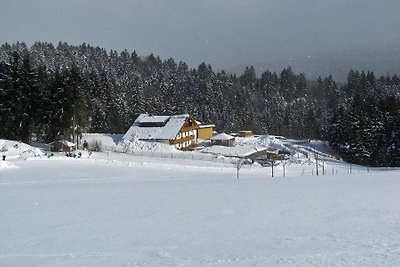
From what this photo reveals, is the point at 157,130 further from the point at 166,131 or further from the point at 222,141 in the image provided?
Result: the point at 222,141

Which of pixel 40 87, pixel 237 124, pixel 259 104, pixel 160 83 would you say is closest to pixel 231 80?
pixel 259 104

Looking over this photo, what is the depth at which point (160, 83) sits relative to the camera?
119m

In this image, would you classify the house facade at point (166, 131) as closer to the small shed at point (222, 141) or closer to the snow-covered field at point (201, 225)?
the small shed at point (222, 141)

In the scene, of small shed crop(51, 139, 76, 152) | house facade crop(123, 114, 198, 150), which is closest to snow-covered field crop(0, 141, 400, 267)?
small shed crop(51, 139, 76, 152)

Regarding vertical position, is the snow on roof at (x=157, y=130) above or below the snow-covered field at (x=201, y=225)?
above

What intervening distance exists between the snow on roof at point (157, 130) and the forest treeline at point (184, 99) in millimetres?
6162

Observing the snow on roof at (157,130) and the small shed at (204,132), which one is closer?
the snow on roof at (157,130)

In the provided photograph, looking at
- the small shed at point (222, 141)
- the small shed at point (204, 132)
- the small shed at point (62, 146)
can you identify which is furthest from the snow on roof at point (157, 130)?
the small shed at point (62, 146)

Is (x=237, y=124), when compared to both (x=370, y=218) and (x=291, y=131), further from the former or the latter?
(x=370, y=218)

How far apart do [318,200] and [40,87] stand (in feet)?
126

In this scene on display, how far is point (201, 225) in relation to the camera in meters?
11.8

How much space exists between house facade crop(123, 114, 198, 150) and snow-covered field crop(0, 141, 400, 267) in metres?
34.2

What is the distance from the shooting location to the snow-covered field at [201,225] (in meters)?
8.46

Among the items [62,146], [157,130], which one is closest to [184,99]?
[157,130]
